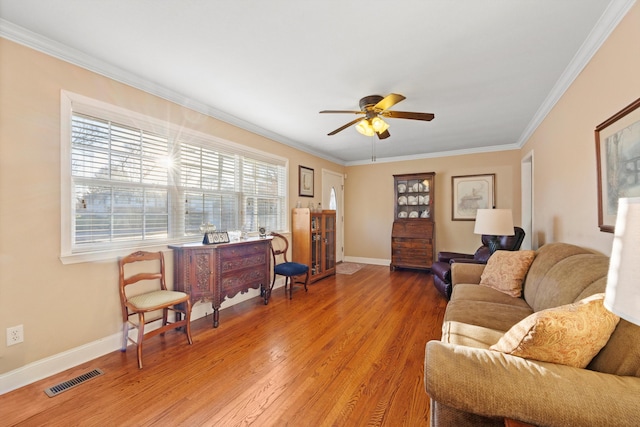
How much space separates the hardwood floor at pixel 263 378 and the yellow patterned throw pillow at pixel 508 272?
723 millimetres

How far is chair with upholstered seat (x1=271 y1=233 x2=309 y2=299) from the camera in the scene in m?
3.81

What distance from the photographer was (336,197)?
243 inches

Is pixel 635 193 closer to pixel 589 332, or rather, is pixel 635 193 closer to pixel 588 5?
pixel 589 332

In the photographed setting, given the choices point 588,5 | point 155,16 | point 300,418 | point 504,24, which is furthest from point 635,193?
point 155,16

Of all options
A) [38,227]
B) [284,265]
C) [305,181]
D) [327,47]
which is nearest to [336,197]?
[305,181]

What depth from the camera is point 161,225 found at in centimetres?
280

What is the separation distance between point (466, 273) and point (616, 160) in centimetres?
164

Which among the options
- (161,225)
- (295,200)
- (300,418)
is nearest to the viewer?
(300,418)

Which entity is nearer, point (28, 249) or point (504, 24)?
point (504, 24)

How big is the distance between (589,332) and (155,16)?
2.76 metres

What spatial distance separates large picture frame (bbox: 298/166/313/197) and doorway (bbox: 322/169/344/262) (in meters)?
0.53

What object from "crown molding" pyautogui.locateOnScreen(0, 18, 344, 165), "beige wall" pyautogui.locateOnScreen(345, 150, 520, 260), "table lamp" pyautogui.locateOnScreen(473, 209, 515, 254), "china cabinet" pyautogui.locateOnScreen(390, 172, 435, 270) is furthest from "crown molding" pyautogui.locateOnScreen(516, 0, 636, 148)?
"crown molding" pyautogui.locateOnScreen(0, 18, 344, 165)

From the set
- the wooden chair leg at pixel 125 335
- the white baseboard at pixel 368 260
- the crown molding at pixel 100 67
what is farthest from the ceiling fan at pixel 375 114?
the white baseboard at pixel 368 260

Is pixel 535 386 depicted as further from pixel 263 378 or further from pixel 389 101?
pixel 389 101
